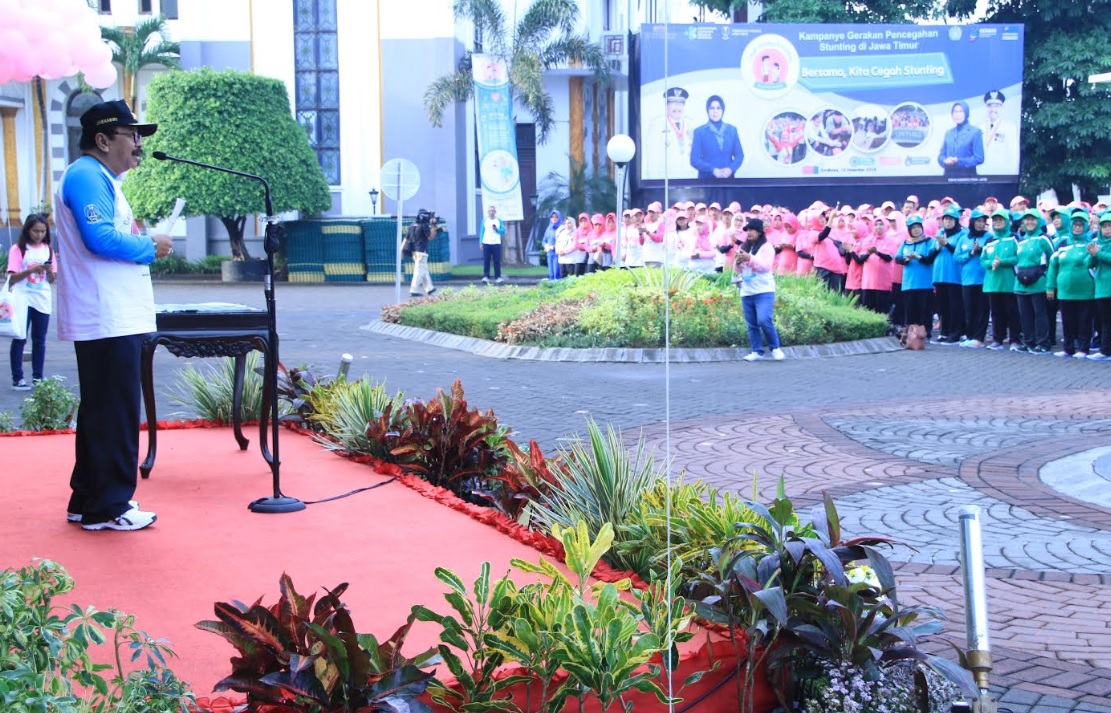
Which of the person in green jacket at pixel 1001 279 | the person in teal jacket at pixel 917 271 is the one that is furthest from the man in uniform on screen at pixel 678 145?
the person in green jacket at pixel 1001 279

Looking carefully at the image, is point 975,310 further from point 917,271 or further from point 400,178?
point 400,178

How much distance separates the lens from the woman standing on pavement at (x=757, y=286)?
15.4m

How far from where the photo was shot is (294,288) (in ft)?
115

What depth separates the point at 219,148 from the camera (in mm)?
35000

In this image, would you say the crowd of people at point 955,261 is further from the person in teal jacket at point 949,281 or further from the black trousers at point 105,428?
the black trousers at point 105,428

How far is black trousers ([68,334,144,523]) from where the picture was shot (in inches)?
214

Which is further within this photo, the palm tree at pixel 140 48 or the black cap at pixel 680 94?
the palm tree at pixel 140 48

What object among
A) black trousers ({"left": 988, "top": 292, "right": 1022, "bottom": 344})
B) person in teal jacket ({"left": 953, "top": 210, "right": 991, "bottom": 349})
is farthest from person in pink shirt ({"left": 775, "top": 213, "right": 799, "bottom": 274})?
black trousers ({"left": 988, "top": 292, "right": 1022, "bottom": 344})

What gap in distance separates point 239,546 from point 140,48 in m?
37.2

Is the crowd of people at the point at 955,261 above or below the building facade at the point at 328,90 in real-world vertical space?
below

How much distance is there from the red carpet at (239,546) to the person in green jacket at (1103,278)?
1137 cm

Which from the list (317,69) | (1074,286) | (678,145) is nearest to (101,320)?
(1074,286)

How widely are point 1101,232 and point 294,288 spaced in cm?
2438

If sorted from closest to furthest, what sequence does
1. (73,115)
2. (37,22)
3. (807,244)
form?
(37,22) < (807,244) < (73,115)
